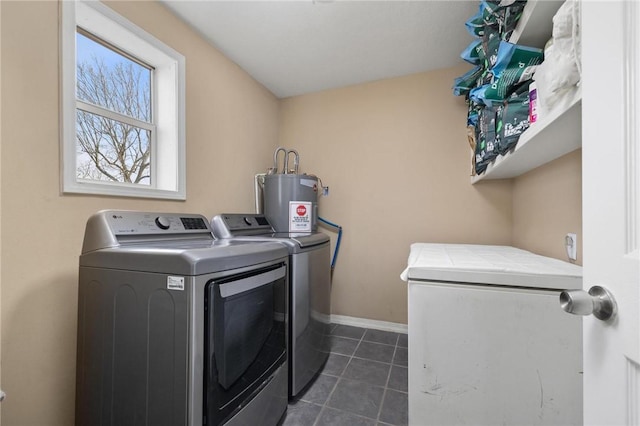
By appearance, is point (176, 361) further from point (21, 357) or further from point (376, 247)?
point (376, 247)

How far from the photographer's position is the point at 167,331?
2.98 feet

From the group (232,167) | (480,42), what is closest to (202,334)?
(232,167)

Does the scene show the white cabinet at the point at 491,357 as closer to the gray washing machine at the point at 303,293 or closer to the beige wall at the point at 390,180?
the gray washing machine at the point at 303,293

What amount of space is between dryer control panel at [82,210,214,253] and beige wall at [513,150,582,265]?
1.94m

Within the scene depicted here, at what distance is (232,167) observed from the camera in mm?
2250

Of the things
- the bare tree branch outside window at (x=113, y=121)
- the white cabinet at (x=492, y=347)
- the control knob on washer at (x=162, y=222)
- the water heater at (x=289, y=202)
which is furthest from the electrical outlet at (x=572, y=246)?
the bare tree branch outside window at (x=113, y=121)

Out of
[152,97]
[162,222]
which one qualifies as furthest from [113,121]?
[162,222]

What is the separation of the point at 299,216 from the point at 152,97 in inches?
53.5

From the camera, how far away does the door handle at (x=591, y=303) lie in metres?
0.44

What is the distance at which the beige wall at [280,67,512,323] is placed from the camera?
7.47 feet

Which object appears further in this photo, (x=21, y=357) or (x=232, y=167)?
(x=232, y=167)

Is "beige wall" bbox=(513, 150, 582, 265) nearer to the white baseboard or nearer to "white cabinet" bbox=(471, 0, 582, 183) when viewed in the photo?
"white cabinet" bbox=(471, 0, 582, 183)

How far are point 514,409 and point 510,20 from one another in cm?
157

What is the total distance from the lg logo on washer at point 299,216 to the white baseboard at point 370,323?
1.03m
